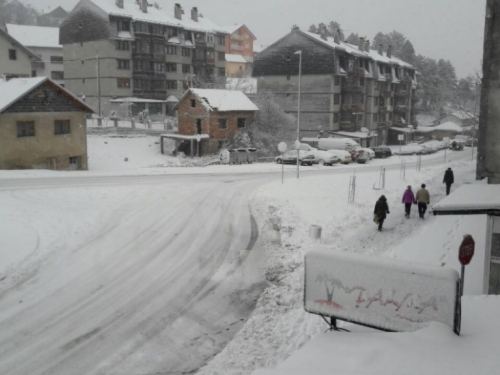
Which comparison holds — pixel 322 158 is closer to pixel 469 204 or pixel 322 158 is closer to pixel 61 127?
pixel 61 127

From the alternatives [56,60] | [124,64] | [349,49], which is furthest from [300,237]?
[56,60]

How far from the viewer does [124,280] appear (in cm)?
1485

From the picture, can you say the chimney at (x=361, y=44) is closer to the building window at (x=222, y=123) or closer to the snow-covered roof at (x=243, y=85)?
the snow-covered roof at (x=243, y=85)

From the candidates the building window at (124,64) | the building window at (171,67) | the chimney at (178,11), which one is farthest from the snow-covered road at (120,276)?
the chimney at (178,11)

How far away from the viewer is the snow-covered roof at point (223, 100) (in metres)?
48.1

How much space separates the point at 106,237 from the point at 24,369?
347 inches

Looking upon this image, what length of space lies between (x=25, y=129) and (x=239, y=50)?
75644mm

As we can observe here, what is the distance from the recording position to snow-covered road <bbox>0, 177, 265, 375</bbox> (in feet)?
35.3

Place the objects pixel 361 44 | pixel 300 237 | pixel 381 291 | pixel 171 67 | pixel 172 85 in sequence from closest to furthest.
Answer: pixel 381 291 < pixel 300 237 < pixel 171 67 < pixel 172 85 < pixel 361 44

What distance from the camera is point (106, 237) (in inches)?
732

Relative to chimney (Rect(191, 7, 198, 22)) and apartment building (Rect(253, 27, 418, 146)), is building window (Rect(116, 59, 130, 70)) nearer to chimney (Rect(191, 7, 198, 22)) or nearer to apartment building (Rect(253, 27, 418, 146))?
chimney (Rect(191, 7, 198, 22))

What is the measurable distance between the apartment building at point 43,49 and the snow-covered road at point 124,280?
5666 centimetres

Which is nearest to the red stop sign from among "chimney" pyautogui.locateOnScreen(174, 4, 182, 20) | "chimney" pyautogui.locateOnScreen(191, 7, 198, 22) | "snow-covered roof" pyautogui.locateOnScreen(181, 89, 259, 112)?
"snow-covered roof" pyautogui.locateOnScreen(181, 89, 259, 112)

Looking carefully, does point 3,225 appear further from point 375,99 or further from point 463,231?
point 375,99
